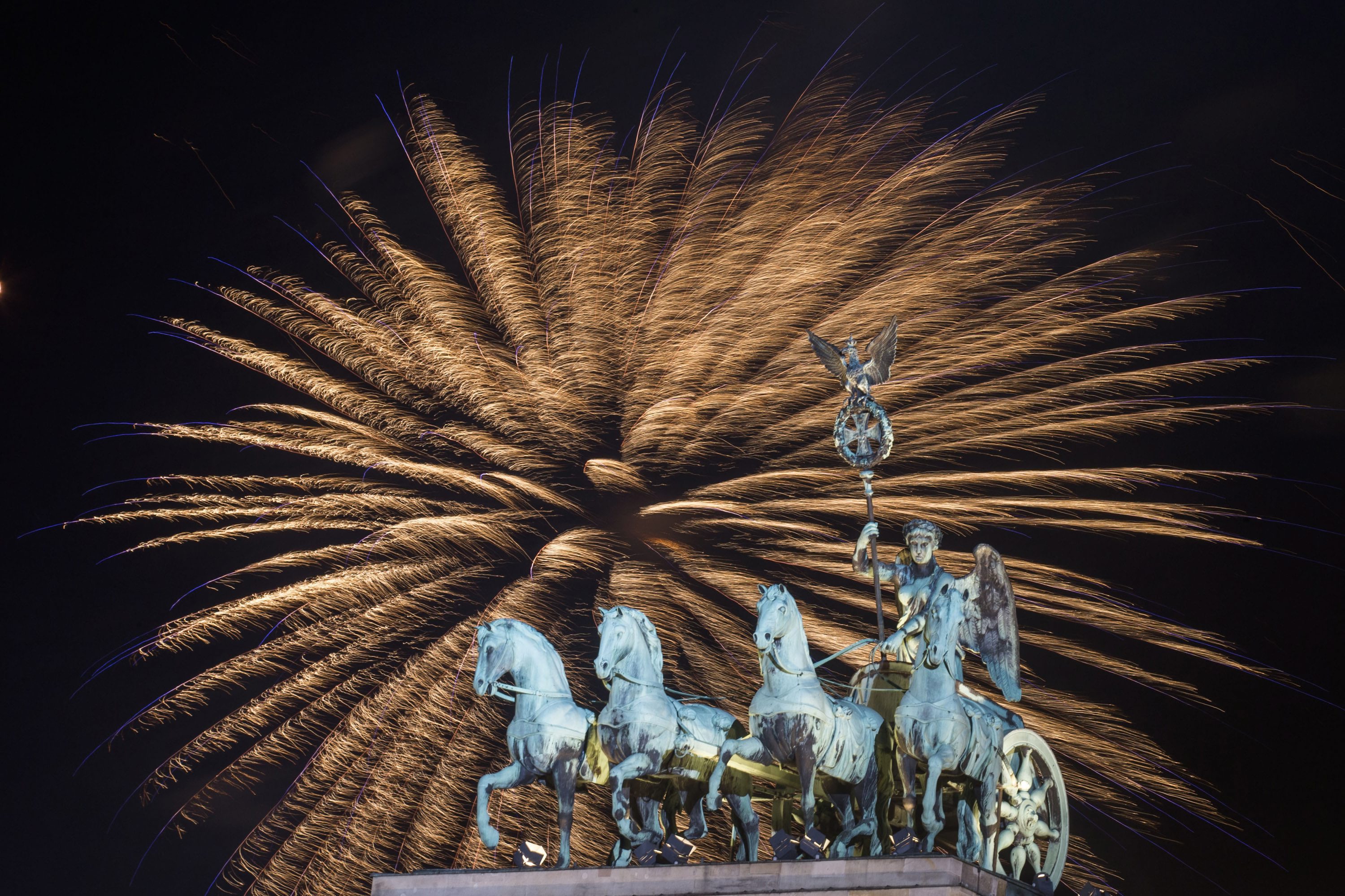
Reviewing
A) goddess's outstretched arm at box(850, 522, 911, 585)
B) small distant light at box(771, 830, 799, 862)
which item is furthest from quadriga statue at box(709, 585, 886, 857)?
goddess's outstretched arm at box(850, 522, 911, 585)

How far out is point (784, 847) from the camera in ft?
44.0

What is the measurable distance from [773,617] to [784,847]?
219 cm

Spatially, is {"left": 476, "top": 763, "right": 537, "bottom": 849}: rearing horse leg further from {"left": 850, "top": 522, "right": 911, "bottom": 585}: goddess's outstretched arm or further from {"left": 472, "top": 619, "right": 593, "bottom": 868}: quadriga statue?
{"left": 850, "top": 522, "right": 911, "bottom": 585}: goddess's outstretched arm

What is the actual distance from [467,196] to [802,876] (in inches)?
369

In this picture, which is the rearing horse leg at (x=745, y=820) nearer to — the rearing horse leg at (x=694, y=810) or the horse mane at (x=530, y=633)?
the rearing horse leg at (x=694, y=810)

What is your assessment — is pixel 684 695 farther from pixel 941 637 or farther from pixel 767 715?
pixel 941 637

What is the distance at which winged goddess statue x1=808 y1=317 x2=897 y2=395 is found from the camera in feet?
51.9

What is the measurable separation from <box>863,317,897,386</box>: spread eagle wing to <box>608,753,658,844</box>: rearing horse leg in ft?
16.1

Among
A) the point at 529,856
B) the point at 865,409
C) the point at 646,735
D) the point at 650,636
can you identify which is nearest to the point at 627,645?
the point at 650,636

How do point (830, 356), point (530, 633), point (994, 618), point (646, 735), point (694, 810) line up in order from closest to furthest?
1. point (646, 735)
2. point (530, 633)
3. point (694, 810)
4. point (994, 618)
5. point (830, 356)

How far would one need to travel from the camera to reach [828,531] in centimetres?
1820

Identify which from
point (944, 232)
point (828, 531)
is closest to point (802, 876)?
point (828, 531)

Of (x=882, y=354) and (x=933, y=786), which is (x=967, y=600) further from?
(x=882, y=354)

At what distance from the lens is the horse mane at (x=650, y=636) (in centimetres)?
1359
